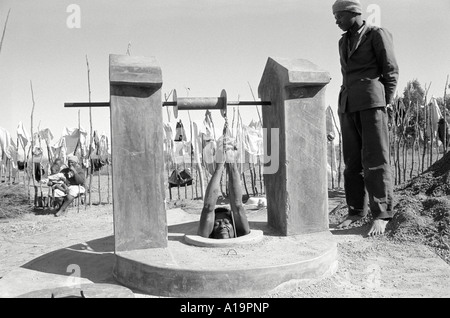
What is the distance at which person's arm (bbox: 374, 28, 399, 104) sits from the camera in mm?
4391

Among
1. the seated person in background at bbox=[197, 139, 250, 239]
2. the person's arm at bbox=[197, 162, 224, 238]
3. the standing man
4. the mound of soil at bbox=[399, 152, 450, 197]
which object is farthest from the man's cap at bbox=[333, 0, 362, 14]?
the mound of soil at bbox=[399, 152, 450, 197]

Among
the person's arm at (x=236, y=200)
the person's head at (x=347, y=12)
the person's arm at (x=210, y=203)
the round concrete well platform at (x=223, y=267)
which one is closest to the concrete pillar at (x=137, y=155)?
the round concrete well platform at (x=223, y=267)

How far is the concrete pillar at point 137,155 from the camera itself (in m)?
3.60

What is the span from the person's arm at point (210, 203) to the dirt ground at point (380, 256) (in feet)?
3.01

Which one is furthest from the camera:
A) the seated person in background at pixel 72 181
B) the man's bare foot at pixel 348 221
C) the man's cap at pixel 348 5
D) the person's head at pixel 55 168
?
the person's head at pixel 55 168

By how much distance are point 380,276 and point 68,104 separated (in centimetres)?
295

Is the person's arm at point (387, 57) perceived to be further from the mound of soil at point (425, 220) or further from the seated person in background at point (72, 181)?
the seated person in background at point (72, 181)

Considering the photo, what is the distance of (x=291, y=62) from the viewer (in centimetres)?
416

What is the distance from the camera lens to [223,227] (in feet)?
13.4

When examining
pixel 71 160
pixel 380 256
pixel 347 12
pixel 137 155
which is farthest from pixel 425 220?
pixel 71 160

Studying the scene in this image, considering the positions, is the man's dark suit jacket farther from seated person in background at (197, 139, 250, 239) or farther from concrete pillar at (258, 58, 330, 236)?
seated person in background at (197, 139, 250, 239)

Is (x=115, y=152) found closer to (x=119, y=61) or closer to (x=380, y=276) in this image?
(x=119, y=61)

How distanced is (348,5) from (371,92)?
2.95 ft
